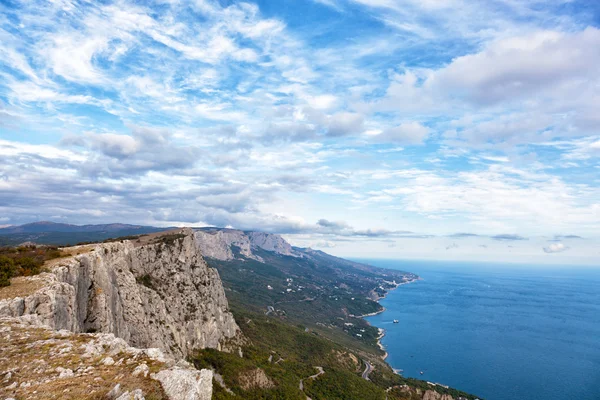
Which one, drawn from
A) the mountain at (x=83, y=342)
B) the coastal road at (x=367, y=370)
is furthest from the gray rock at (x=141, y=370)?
the coastal road at (x=367, y=370)

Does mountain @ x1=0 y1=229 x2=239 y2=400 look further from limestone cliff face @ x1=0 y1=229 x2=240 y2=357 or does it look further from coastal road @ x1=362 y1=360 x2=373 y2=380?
coastal road @ x1=362 y1=360 x2=373 y2=380

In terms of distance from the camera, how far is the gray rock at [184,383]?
13383mm

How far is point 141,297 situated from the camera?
206 ft

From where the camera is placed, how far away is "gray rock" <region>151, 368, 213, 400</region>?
527 inches

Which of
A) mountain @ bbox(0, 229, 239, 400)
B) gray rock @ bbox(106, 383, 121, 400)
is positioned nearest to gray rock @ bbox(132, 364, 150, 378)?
mountain @ bbox(0, 229, 239, 400)

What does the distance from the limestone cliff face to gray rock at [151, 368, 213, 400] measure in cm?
1461

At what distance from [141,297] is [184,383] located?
5652cm

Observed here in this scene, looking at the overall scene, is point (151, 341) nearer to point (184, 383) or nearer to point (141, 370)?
point (141, 370)

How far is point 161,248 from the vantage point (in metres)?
91.3

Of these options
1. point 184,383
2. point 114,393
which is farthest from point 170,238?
point 114,393

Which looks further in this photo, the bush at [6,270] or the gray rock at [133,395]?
the bush at [6,270]

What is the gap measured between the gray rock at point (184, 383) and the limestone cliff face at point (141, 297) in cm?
1461

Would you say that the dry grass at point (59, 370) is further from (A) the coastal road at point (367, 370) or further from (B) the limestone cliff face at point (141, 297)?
(A) the coastal road at point (367, 370)

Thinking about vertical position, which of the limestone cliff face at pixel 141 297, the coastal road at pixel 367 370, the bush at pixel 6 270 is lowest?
the coastal road at pixel 367 370
